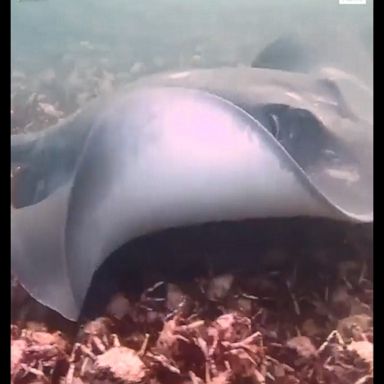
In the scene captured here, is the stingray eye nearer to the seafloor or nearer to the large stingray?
the large stingray

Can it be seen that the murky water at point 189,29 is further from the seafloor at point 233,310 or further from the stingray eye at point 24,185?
the seafloor at point 233,310

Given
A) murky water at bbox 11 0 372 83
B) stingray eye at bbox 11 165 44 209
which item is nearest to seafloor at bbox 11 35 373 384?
stingray eye at bbox 11 165 44 209

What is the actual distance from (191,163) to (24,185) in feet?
1.07

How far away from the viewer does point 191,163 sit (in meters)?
1.36

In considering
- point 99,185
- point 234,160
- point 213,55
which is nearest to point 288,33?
point 213,55

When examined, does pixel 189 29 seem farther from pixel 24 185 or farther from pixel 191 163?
pixel 24 185

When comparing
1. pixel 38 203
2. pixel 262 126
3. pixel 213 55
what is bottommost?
pixel 38 203

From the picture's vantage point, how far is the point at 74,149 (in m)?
1.39

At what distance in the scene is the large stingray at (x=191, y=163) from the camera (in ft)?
4.43

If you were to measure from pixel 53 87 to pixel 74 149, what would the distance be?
0.42 ft

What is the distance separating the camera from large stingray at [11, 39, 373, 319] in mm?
1350

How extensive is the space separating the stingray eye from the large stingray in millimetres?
14

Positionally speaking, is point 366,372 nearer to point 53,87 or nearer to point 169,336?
point 169,336

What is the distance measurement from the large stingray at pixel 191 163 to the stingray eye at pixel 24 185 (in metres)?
0.01
